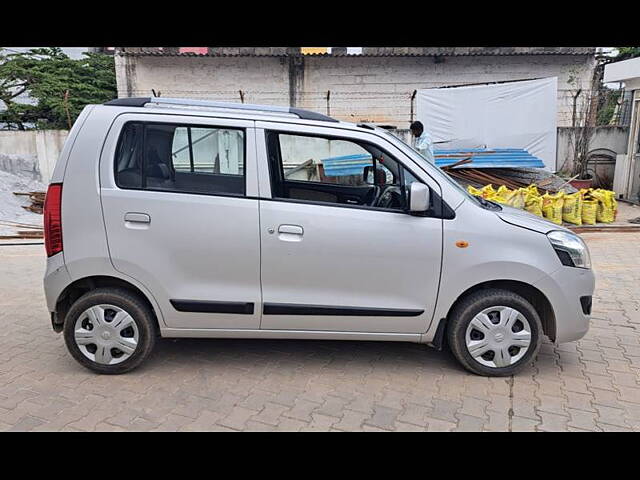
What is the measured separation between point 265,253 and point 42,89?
1713 centimetres

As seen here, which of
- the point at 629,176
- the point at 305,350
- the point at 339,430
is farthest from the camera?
the point at 629,176

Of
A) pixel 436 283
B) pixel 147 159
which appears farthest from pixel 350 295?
pixel 147 159

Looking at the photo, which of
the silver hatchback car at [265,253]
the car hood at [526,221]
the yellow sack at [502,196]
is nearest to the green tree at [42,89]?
the yellow sack at [502,196]

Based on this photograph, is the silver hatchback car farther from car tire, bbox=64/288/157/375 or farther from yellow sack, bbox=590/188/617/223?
yellow sack, bbox=590/188/617/223

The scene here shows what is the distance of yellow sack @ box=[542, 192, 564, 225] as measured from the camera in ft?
30.4

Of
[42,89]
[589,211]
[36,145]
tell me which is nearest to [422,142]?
[589,211]

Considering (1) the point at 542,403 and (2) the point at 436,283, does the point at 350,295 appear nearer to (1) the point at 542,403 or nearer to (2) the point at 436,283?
(2) the point at 436,283

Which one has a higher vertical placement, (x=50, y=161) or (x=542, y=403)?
(x=50, y=161)

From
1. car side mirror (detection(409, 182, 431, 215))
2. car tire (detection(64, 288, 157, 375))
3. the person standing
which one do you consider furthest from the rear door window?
the person standing

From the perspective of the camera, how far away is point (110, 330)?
3627mm

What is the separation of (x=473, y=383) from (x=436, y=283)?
80 centimetres

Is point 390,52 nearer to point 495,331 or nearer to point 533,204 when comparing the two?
point 533,204

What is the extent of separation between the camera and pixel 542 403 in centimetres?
340

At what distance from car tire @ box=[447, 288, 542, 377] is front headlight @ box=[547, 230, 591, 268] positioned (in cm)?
42
